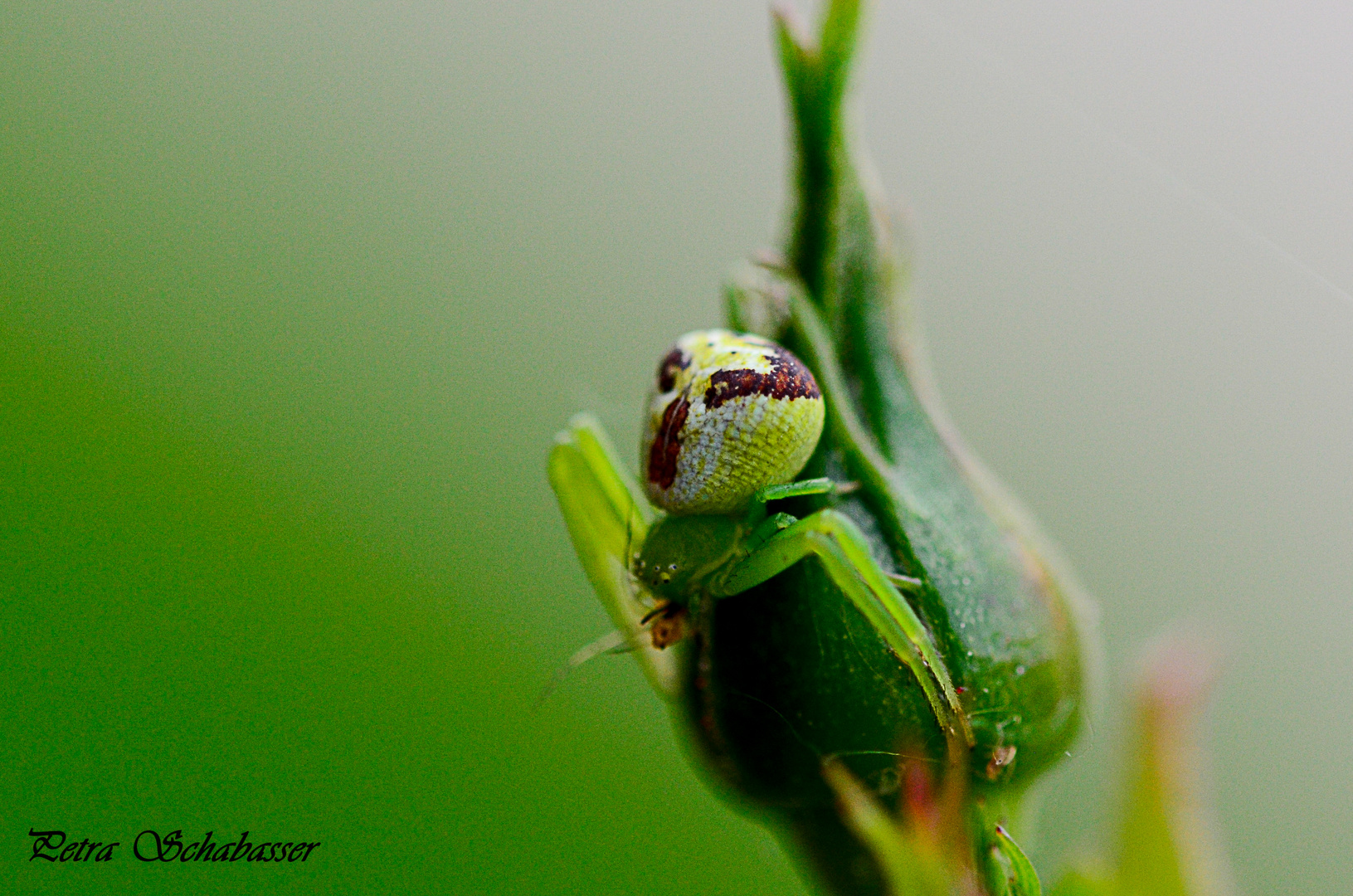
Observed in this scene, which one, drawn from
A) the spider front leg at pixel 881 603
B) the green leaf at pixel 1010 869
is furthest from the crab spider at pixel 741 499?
the green leaf at pixel 1010 869

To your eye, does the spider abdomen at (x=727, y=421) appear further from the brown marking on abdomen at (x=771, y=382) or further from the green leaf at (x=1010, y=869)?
the green leaf at (x=1010, y=869)

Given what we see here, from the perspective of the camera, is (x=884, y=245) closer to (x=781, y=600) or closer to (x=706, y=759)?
(x=781, y=600)

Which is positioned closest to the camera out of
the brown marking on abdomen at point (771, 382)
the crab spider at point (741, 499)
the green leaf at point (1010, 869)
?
the green leaf at point (1010, 869)

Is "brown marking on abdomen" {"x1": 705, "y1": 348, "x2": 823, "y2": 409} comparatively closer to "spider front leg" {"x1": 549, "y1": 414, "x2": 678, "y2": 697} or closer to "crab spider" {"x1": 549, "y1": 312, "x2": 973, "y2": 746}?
"crab spider" {"x1": 549, "y1": 312, "x2": 973, "y2": 746}

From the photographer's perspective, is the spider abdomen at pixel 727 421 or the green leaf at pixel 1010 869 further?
the spider abdomen at pixel 727 421

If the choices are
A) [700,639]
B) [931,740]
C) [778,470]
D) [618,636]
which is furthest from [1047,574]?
[618,636]

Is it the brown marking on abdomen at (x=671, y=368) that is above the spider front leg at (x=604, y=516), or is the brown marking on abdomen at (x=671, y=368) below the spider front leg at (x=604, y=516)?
above
